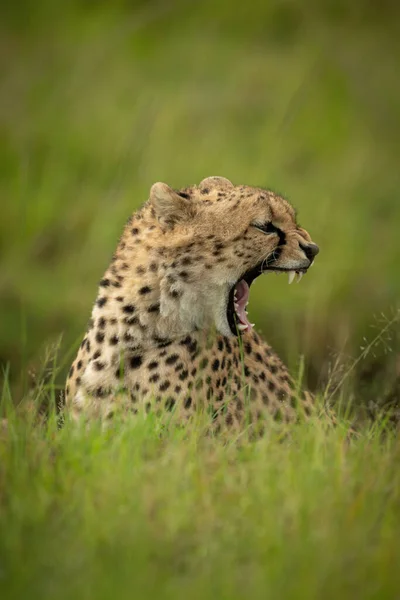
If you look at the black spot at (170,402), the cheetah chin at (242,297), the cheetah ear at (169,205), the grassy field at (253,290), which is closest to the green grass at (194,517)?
the grassy field at (253,290)

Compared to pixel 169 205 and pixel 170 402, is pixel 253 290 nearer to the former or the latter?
pixel 169 205

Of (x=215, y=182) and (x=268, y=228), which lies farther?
(x=215, y=182)

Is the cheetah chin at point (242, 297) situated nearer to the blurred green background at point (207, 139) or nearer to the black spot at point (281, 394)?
the black spot at point (281, 394)

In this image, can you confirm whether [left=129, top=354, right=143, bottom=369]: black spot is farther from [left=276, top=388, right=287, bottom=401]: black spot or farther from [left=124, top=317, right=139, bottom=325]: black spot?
[left=276, top=388, right=287, bottom=401]: black spot

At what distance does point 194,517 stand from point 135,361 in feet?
4.32

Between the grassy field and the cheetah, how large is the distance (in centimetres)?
23

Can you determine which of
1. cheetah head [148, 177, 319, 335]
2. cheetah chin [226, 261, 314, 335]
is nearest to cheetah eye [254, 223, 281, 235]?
cheetah head [148, 177, 319, 335]

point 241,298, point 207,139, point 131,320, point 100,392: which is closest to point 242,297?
point 241,298

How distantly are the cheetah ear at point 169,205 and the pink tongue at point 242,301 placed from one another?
0.32 metres

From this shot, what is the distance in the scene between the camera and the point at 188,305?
13.4ft

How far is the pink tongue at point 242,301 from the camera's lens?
4.16 m

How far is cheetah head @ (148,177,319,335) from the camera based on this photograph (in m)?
4.08

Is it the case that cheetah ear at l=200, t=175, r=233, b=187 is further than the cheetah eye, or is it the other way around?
cheetah ear at l=200, t=175, r=233, b=187

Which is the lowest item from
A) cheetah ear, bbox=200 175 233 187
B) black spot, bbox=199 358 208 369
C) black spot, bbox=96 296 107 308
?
black spot, bbox=199 358 208 369
